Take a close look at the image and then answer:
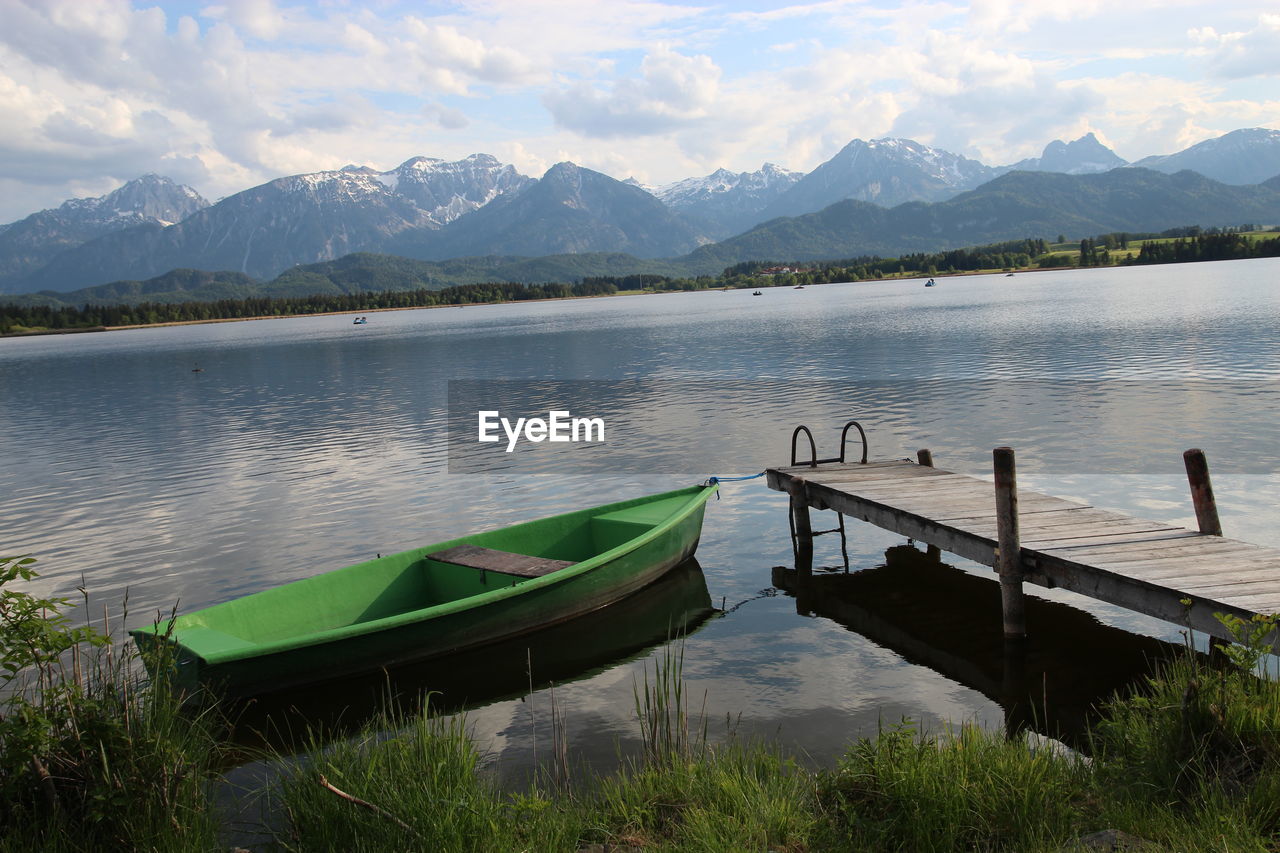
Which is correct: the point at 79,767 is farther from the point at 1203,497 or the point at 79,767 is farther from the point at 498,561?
the point at 1203,497

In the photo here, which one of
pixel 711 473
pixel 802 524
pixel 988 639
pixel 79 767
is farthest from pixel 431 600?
pixel 711 473

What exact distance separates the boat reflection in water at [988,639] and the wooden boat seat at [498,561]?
425 centimetres

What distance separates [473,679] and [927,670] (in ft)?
19.9

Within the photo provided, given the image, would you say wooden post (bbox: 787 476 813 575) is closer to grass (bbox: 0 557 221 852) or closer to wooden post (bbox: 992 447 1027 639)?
wooden post (bbox: 992 447 1027 639)

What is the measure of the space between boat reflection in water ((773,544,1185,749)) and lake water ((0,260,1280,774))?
59mm

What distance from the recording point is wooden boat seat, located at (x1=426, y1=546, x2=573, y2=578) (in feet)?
44.3

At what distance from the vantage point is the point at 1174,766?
22.0 ft

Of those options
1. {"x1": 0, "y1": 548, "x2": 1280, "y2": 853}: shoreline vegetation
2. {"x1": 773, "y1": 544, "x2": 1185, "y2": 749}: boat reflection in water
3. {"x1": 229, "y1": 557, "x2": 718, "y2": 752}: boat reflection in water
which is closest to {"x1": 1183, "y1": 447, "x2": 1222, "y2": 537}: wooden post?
{"x1": 773, "y1": 544, "x2": 1185, "y2": 749}: boat reflection in water

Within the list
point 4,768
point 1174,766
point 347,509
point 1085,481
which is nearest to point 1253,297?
point 1085,481

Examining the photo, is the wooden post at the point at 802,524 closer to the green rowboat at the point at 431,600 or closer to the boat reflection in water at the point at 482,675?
the green rowboat at the point at 431,600

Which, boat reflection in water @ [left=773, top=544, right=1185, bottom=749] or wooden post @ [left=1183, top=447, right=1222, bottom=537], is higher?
wooden post @ [left=1183, top=447, right=1222, bottom=537]

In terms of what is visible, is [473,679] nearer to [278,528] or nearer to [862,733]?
[862,733]

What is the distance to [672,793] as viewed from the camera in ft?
23.7

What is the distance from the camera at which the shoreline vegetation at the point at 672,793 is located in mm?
5898
